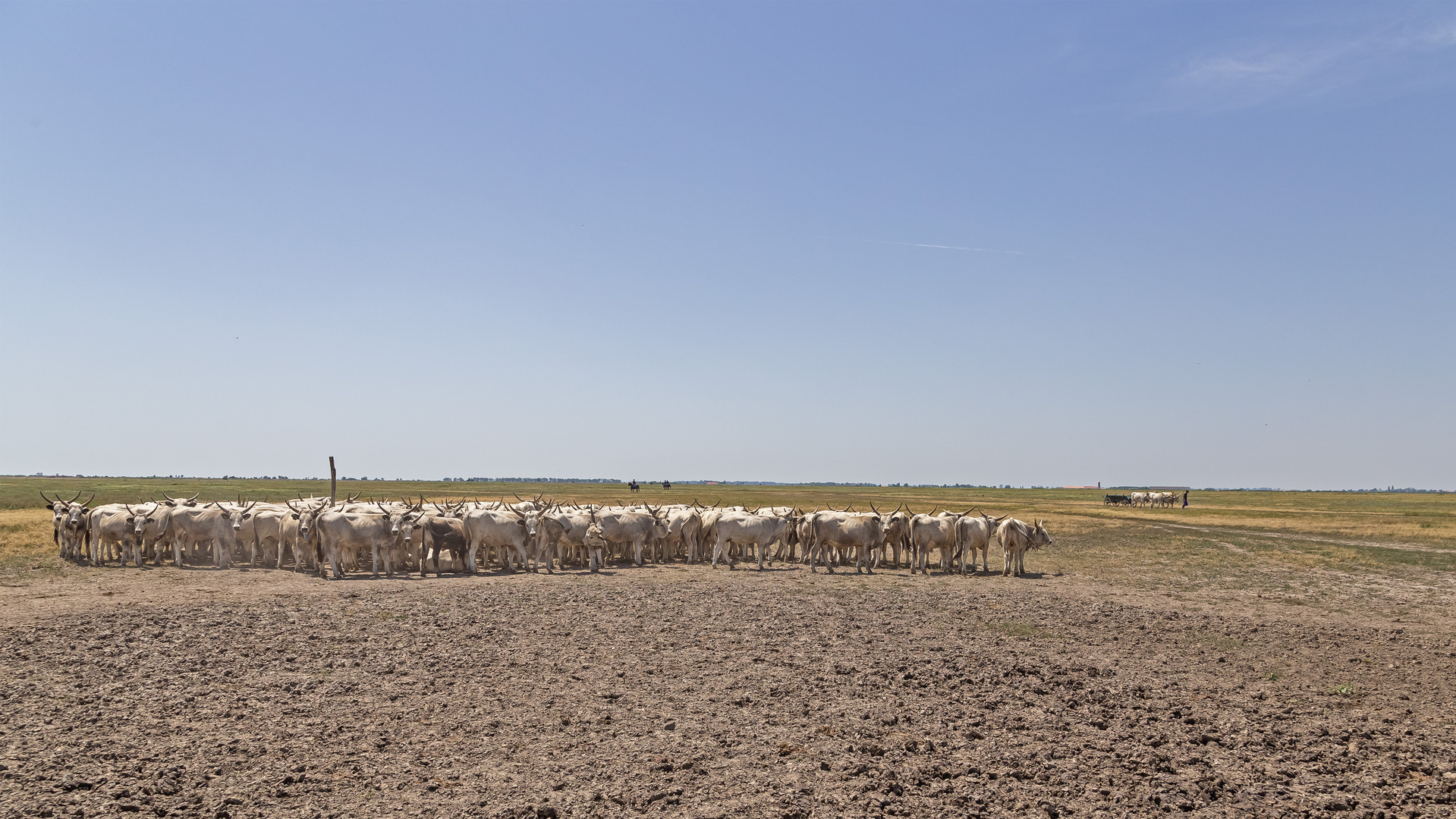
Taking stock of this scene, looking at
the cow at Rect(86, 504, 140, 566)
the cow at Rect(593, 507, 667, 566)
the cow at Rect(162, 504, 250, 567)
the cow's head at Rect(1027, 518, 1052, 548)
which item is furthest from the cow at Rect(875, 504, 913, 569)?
the cow at Rect(86, 504, 140, 566)

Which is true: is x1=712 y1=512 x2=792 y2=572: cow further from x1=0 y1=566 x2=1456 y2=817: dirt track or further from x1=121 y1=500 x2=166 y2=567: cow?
x1=121 y1=500 x2=166 y2=567: cow

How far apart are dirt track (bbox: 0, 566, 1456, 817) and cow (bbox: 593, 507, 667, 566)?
9.80m

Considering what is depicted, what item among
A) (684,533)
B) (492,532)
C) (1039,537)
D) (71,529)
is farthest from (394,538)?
(1039,537)

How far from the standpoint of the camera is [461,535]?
80.7 feet

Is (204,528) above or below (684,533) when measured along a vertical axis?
above

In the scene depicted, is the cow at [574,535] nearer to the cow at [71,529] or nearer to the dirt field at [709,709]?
the dirt field at [709,709]

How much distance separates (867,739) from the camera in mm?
8922

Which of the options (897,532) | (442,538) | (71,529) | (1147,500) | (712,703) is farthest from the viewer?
(1147,500)

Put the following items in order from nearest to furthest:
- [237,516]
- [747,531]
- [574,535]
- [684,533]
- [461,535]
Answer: [461,535] → [237,516] → [574,535] → [747,531] → [684,533]

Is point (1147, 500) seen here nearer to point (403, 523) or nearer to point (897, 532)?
point (897, 532)

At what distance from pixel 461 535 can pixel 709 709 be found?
16725mm

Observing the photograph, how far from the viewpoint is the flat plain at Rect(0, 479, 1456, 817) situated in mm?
7449

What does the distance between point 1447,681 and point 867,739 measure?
9.68 meters

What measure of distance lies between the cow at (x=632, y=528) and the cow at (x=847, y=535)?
18.4 feet
